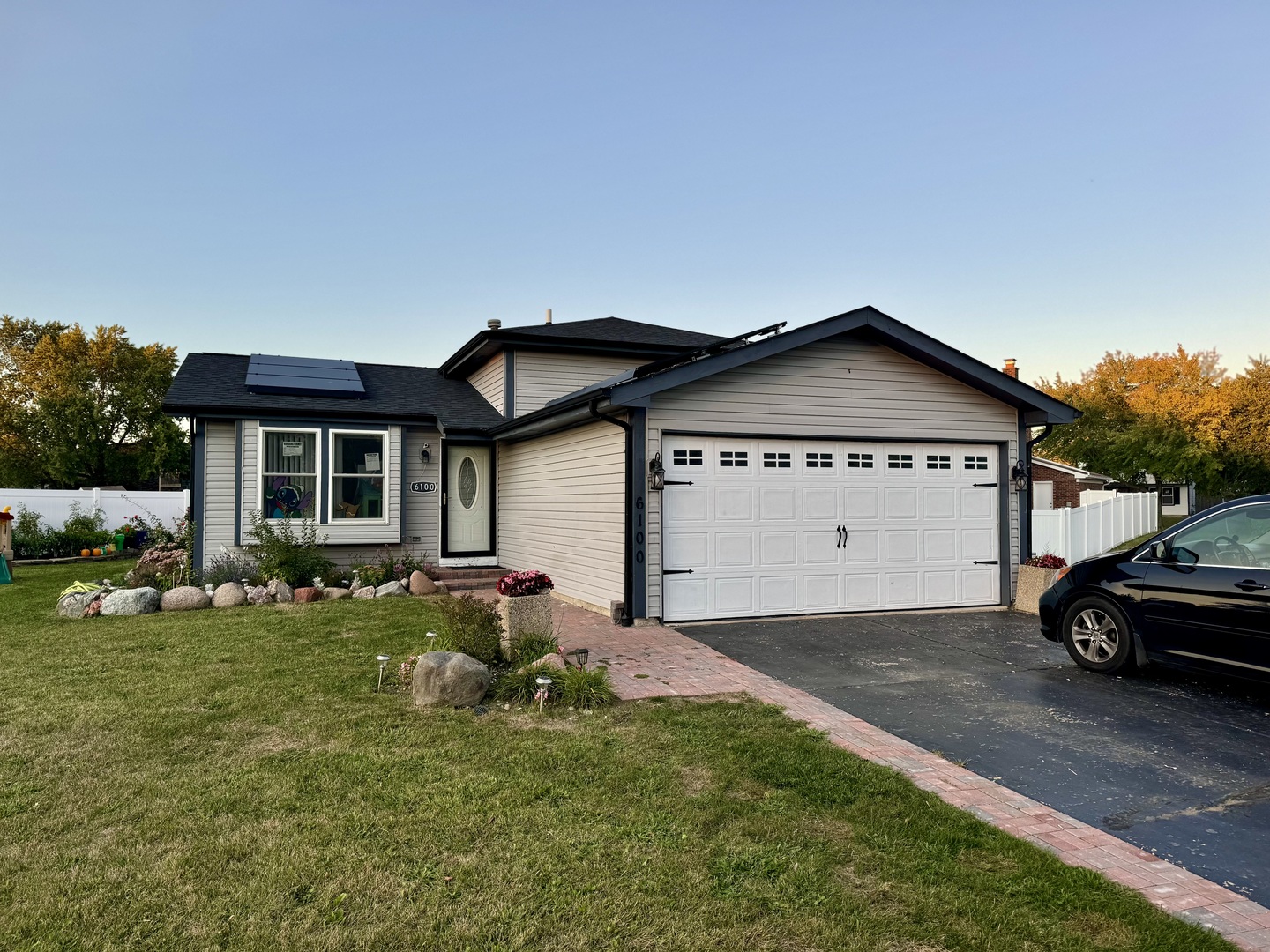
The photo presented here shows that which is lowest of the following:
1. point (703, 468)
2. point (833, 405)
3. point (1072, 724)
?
point (1072, 724)

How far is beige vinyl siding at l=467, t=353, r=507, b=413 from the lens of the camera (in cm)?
1369

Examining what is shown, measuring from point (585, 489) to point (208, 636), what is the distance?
481cm

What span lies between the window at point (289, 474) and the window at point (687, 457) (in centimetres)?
678

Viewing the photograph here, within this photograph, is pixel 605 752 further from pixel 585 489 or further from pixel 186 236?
pixel 186 236

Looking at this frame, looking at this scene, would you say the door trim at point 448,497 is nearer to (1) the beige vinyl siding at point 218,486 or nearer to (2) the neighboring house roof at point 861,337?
(2) the neighboring house roof at point 861,337

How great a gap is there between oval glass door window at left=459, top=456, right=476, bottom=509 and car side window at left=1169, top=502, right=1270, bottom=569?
10.9 meters

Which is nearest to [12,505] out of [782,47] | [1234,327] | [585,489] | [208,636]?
[208,636]

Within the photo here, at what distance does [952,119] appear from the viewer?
11.5 m

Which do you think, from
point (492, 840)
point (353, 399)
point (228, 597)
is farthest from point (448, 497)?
point (492, 840)

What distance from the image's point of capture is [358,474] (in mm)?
12656

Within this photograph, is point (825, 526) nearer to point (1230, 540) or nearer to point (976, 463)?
point (976, 463)

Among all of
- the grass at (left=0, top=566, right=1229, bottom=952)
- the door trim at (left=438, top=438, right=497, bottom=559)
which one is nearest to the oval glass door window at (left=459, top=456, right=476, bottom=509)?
the door trim at (left=438, top=438, right=497, bottom=559)

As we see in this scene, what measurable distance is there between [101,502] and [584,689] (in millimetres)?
20912

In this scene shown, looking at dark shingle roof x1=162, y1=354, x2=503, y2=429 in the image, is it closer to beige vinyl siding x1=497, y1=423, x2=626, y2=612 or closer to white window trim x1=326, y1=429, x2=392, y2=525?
white window trim x1=326, y1=429, x2=392, y2=525
